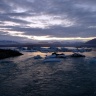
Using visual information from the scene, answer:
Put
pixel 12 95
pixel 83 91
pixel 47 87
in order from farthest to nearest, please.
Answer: pixel 47 87 → pixel 83 91 → pixel 12 95

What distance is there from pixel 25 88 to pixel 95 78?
6.37 meters

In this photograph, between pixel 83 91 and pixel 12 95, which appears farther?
pixel 83 91

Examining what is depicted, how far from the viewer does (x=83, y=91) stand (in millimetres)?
15320

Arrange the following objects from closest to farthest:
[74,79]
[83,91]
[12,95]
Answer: [12,95] < [83,91] < [74,79]

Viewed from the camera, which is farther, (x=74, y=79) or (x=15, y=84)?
(x=74, y=79)

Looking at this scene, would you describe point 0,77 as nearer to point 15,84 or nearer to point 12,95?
point 15,84

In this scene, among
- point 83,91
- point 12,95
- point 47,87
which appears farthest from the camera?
point 47,87

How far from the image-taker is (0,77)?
20203mm

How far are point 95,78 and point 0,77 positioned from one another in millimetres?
7931

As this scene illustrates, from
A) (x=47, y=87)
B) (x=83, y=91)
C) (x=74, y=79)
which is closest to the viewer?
(x=83, y=91)

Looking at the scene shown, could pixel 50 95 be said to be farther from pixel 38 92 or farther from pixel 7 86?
pixel 7 86

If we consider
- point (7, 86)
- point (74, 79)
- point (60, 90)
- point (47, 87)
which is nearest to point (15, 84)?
point (7, 86)

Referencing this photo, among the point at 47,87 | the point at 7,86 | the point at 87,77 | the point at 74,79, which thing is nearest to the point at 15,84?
the point at 7,86

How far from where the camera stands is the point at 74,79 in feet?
63.1
